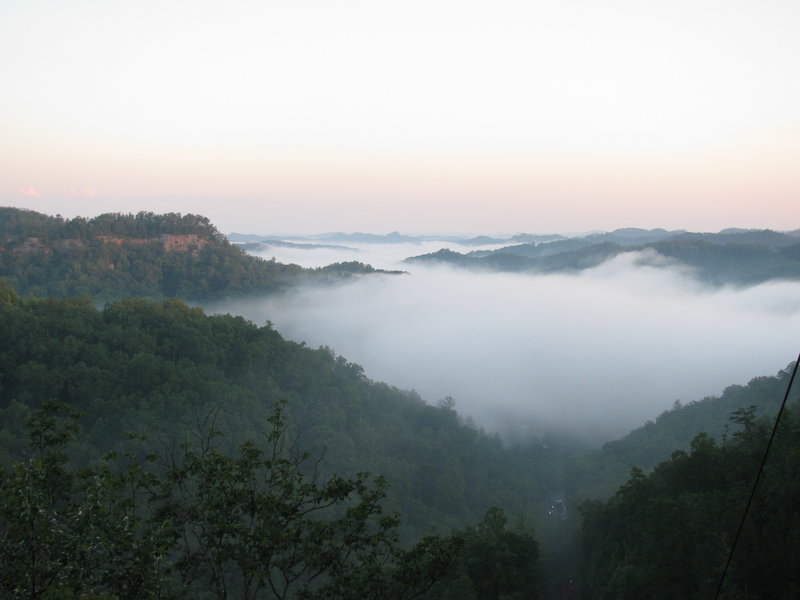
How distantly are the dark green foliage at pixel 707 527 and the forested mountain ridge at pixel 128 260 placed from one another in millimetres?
65165

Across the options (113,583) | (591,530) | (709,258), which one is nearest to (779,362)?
(709,258)

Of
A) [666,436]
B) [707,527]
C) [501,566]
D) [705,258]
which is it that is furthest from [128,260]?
[705,258]

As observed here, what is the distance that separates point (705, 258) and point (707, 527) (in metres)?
140

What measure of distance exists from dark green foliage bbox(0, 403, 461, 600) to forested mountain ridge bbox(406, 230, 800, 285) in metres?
128

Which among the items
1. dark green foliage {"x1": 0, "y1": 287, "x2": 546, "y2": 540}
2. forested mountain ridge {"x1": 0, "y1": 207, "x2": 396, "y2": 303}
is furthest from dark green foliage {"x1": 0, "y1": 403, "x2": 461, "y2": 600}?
forested mountain ridge {"x1": 0, "y1": 207, "x2": 396, "y2": 303}

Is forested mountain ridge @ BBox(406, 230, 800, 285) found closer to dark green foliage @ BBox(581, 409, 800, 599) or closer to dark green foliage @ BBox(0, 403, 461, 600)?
dark green foliage @ BBox(581, 409, 800, 599)

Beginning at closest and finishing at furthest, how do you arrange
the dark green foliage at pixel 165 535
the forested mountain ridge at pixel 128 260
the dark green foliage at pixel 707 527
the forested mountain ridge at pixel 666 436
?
1. the dark green foliage at pixel 165 535
2. the dark green foliage at pixel 707 527
3. the forested mountain ridge at pixel 666 436
4. the forested mountain ridge at pixel 128 260

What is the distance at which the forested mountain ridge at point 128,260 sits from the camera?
6750cm

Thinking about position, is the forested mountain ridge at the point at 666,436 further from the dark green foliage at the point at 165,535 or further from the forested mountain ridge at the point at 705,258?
the forested mountain ridge at the point at 705,258

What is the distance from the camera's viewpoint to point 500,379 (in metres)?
91.1

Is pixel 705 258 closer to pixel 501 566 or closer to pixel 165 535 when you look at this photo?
A: pixel 501 566

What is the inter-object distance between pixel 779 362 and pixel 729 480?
81661mm

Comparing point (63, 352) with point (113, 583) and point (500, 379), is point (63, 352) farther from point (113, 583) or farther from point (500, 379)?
point (500, 379)

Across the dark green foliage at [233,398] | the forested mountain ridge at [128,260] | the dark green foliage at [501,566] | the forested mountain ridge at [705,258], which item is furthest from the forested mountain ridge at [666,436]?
the forested mountain ridge at [705,258]
